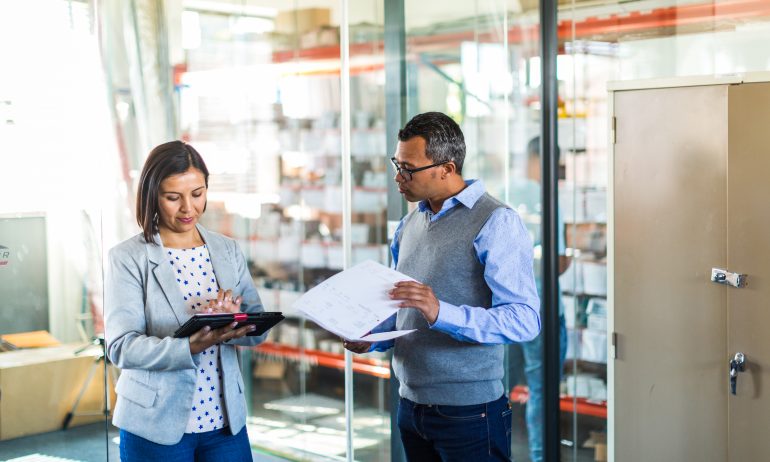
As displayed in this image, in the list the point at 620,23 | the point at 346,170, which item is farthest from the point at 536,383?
the point at 620,23

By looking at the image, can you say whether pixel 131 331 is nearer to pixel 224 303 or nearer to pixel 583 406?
pixel 224 303

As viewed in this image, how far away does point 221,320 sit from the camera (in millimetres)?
2219

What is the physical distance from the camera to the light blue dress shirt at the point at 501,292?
2.24 m

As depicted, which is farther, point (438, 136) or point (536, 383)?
point (536, 383)

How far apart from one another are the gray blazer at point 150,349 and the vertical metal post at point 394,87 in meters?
1.80

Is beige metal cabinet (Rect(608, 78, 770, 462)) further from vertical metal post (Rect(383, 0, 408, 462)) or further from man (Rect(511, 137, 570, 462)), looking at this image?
vertical metal post (Rect(383, 0, 408, 462))

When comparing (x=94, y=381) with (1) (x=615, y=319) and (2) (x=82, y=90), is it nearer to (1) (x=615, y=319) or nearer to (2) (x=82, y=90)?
(2) (x=82, y=90)

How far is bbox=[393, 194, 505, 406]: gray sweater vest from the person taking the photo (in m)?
2.39

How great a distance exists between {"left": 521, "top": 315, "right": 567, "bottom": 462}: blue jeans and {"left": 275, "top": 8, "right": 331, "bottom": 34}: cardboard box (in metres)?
2.73

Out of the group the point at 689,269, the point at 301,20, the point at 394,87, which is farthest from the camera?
the point at 301,20

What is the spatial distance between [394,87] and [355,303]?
1949 mm

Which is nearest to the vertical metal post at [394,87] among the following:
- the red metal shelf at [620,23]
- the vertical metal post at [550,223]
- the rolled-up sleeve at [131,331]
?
the red metal shelf at [620,23]

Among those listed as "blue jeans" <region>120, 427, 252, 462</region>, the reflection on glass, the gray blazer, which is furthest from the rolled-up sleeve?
the reflection on glass

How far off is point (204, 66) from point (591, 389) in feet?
9.42
